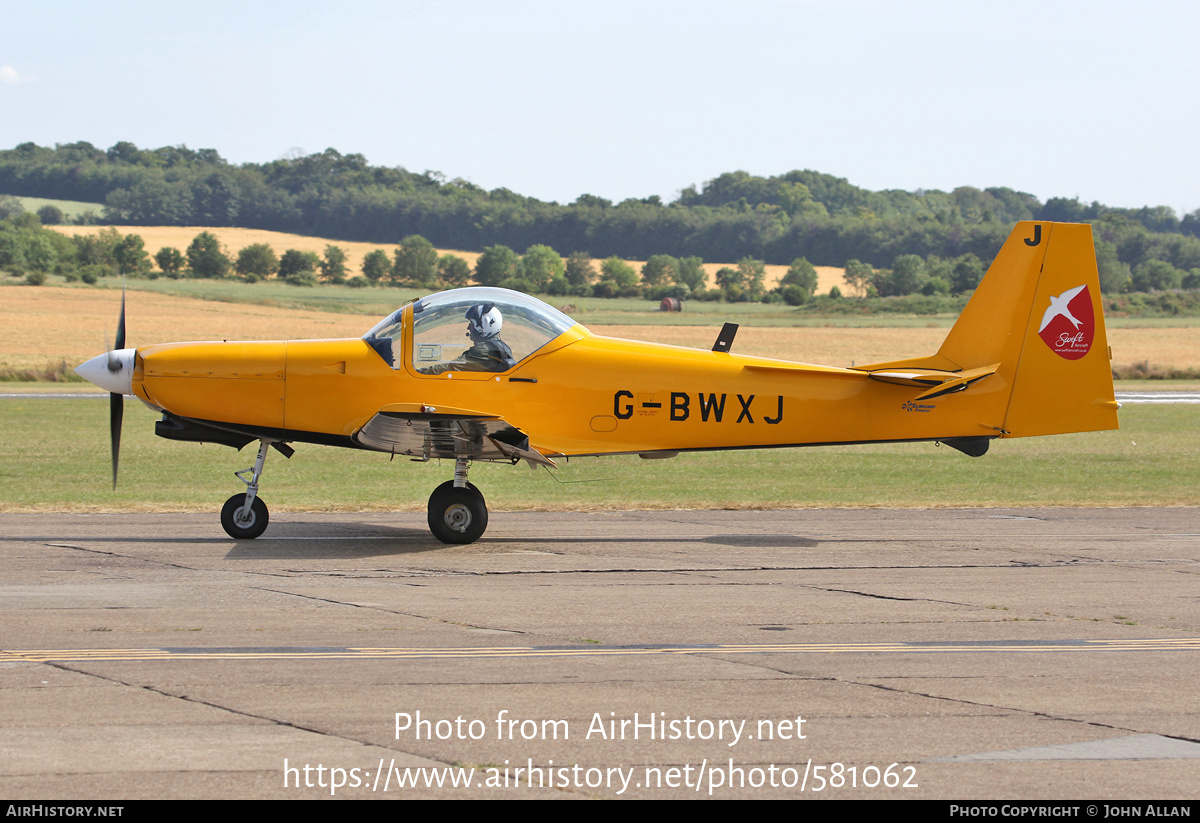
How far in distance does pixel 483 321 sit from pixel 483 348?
0.93 feet

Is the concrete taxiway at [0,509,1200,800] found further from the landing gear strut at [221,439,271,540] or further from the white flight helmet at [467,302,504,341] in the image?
the white flight helmet at [467,302,504,341]

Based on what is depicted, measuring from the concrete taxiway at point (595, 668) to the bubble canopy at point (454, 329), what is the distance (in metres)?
2.01

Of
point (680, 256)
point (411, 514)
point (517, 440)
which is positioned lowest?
point (411, 514)

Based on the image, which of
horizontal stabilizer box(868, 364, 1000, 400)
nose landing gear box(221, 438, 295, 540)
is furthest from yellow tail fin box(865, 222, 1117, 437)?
nose landing gear box(221, 438, 295, 540)

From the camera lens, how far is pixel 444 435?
37.9 feet

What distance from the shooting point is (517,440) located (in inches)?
453

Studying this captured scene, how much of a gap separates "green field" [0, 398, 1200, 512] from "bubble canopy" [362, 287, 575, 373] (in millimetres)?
3905

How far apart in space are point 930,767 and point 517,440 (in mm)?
6762

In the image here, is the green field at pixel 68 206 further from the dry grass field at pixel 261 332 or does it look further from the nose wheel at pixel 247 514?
the nose wheel at pixel 247 514

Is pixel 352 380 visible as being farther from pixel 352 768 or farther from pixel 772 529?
pixel 352 768

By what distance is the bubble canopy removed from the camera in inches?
460

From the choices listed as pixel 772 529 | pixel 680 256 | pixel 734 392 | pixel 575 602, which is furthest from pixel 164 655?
pixel 680 256

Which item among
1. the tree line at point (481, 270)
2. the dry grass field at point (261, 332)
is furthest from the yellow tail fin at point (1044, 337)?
the tree line at point (481, 270)

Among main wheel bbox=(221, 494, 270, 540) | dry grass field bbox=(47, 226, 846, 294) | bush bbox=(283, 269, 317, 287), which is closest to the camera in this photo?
main wheel bbox=(221, 494, 270, 540)
